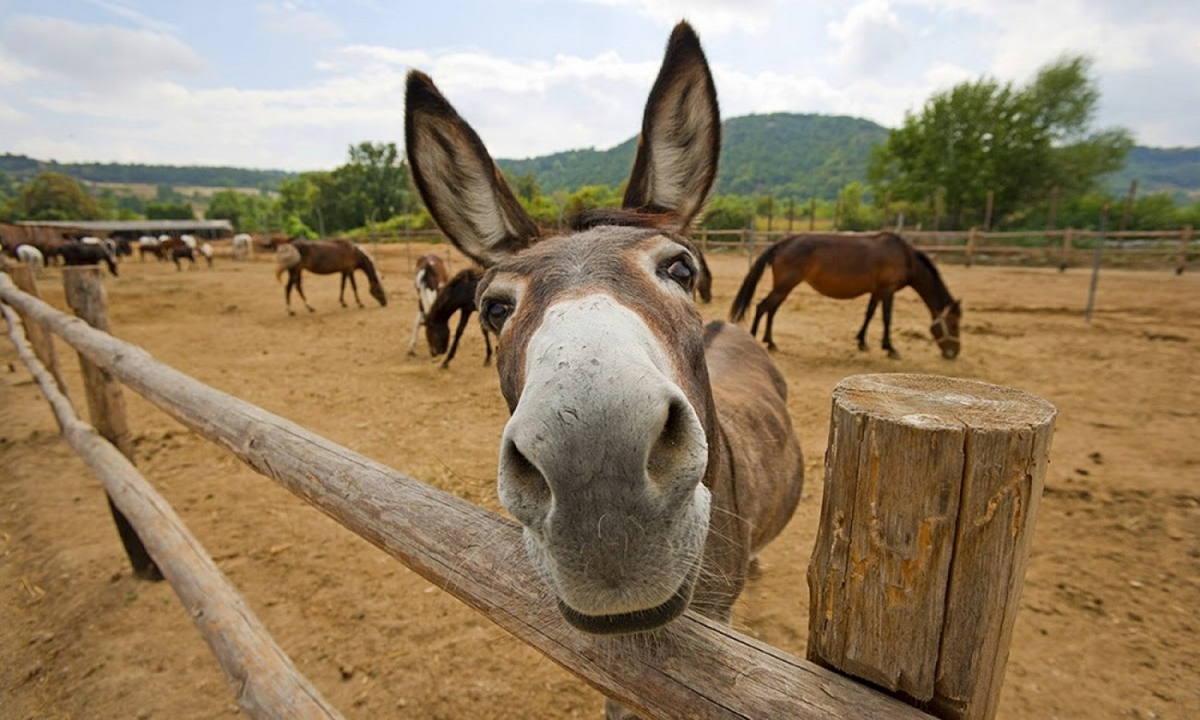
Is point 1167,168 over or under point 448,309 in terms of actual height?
over

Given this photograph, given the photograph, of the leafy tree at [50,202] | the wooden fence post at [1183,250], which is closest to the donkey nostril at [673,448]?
the wooden fence post at [1183,250]

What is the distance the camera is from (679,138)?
7.06 ft

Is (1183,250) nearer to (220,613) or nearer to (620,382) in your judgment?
(620,382)

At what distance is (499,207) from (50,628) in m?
4.16

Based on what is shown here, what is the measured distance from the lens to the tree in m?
37.9

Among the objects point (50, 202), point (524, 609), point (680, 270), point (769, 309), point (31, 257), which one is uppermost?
point (50, 202)

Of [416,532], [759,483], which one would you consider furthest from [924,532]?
[759,483]

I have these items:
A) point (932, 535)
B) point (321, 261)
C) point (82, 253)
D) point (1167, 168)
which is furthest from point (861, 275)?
point (1167, 168)

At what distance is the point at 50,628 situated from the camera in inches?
135

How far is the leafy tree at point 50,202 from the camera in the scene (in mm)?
74938

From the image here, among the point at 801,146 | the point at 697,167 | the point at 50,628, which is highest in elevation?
the point at 801,146

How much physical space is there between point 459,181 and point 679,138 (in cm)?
93

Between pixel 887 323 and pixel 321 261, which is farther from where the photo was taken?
pixel 321 261

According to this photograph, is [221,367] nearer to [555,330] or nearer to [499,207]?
[499,207]
